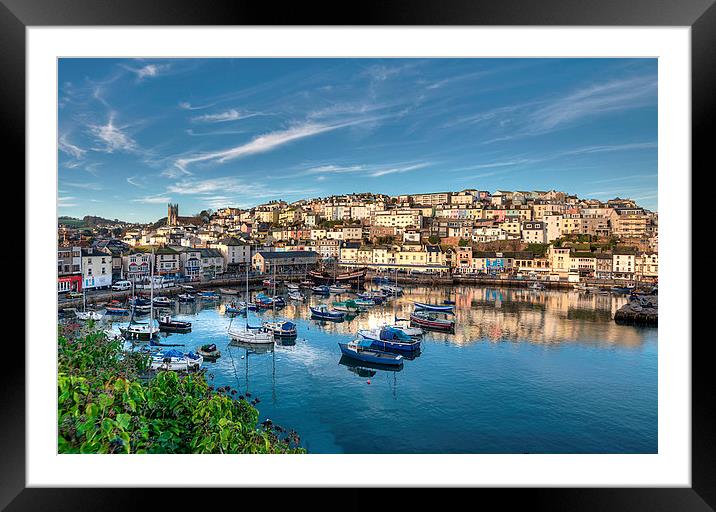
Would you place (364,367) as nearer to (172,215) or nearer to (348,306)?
(348,306)

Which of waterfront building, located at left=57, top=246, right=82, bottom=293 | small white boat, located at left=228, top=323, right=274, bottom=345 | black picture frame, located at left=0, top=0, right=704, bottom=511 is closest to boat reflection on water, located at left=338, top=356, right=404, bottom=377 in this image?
small white boat, located at left=228, top=323, right=274, bottom=345

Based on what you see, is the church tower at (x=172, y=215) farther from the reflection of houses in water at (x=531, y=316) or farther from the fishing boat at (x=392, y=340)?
the fishing boat at (x=392, y=340)

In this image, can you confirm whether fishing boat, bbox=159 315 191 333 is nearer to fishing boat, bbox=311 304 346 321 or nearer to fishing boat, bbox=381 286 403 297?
fishing boat, bbox=311 304 346 321

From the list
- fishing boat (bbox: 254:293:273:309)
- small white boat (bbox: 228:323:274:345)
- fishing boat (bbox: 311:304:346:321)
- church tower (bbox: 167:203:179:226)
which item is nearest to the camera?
small white boat (bbox: 228:323:274:345)

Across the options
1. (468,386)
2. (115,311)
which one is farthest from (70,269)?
(468,386)

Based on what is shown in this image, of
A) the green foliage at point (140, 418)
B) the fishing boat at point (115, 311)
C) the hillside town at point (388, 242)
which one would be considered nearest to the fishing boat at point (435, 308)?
the hillside town at point (388, 242)
